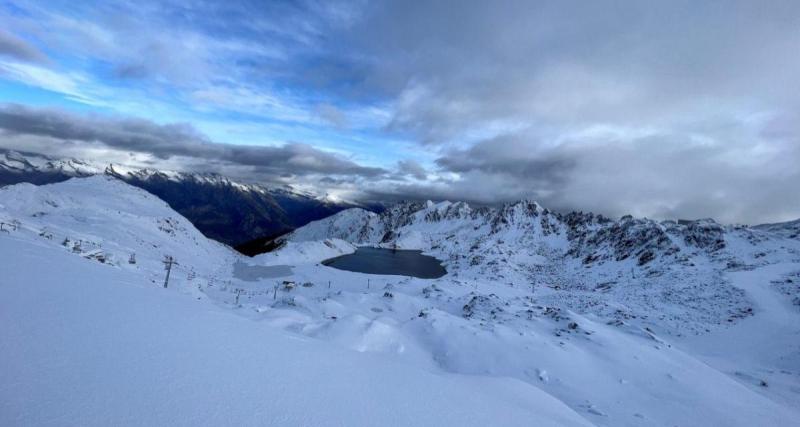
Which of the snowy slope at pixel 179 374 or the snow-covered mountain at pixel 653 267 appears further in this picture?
the snow-covered mountain at pixel 653 267

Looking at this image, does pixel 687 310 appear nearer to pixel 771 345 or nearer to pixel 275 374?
pixel 771 345

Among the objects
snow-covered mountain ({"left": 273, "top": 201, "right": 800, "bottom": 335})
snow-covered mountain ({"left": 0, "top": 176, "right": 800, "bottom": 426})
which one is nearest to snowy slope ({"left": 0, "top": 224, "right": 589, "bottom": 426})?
snow-covered mountain ({"left": 0, "top": 176, "right": 800, "bottom": 426})

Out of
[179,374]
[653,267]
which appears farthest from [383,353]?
[653,267]

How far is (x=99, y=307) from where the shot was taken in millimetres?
7004

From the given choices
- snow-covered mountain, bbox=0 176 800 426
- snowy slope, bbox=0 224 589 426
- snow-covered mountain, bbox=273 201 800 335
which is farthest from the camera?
snow-covered mountain, bbox=273 201 800 335

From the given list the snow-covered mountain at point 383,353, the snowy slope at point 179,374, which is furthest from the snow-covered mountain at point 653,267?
the snowy slope at point 179,374

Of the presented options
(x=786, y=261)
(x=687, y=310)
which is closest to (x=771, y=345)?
(x=687, y=310)

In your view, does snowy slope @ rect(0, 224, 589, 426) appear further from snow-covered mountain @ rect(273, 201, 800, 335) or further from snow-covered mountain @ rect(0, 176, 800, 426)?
snow-covered mountain @ rect(273, 201, 800, 335)

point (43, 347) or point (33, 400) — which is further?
point (43, 347)

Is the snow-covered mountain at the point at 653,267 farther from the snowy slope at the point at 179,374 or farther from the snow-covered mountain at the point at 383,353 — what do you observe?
the snowy slope at the point at 179,374

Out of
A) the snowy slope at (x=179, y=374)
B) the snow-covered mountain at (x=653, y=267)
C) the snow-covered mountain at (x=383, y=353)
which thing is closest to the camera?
the snowy slope at (x=179, y=374)

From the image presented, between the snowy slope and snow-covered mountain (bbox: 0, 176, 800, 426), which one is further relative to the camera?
snow-covered mountain (bbox: 0, 176, 800, 426)

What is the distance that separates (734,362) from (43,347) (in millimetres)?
41414

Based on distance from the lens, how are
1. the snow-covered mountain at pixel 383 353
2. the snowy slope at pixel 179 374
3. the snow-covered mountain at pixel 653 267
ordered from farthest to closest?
the snow-covered mountain at pixel 653 267 → the snow-covered mountain at pixel 383 353 → the snowy slope at pixel 179 374
